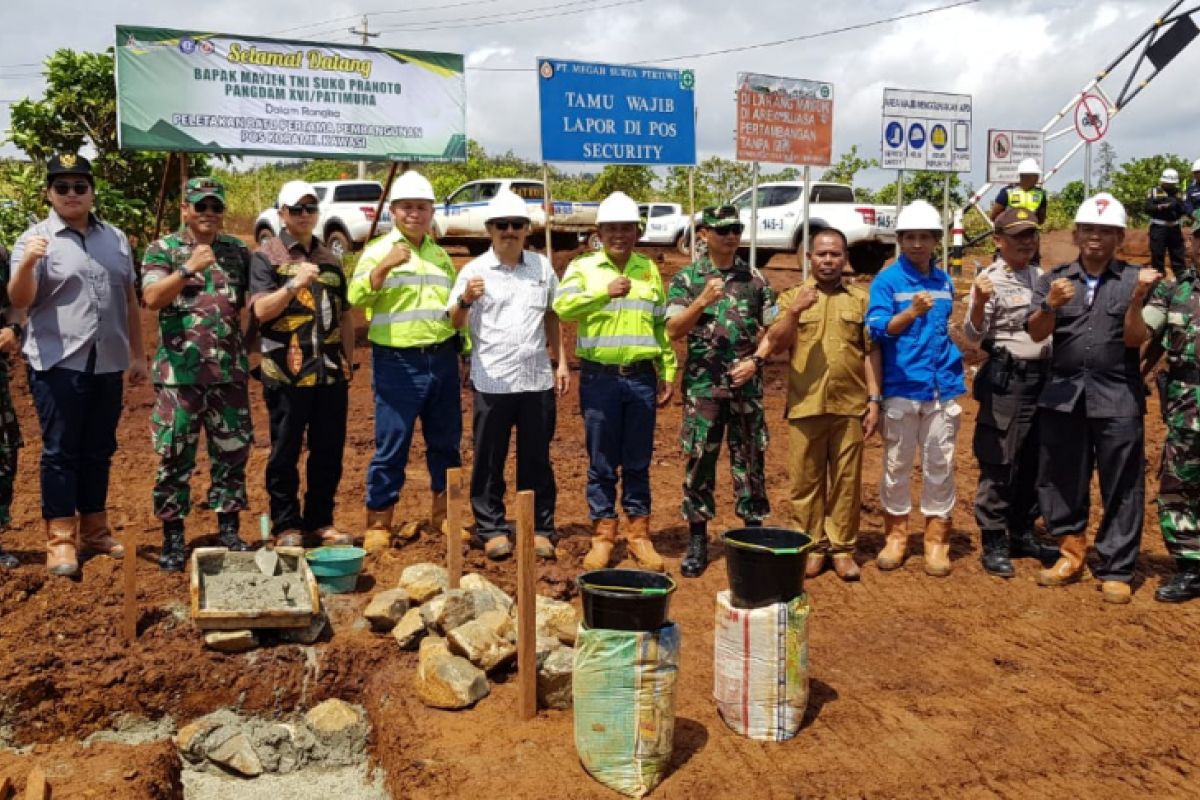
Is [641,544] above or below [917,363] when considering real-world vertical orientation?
below

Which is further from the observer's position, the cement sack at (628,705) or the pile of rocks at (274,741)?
the pile of rocks at (274,741)

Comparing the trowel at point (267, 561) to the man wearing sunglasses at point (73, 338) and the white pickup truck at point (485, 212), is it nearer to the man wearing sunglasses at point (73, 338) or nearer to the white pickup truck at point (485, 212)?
the man wearing sunglasses at point (73, 338)

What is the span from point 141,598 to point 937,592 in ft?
14.0

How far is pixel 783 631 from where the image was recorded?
431 centimetres

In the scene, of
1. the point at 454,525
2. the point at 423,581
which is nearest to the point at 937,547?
the point at 454,525

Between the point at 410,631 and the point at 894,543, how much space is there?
2841mm

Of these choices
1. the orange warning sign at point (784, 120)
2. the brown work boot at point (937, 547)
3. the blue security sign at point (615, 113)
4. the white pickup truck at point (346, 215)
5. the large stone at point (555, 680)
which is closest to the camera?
the large stone at point (555, 680)

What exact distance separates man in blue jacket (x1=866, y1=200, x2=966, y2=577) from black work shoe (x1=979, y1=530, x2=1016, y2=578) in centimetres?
32

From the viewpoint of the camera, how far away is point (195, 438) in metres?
5.76

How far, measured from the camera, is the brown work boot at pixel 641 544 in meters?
6.22

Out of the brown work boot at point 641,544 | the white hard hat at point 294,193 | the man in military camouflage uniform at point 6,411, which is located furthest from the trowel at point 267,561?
the brown work boot at point 641,544

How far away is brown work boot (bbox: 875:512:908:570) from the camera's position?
6.31 metres

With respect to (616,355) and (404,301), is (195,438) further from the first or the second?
(616,355)

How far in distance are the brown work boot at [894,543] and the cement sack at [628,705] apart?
264cm
